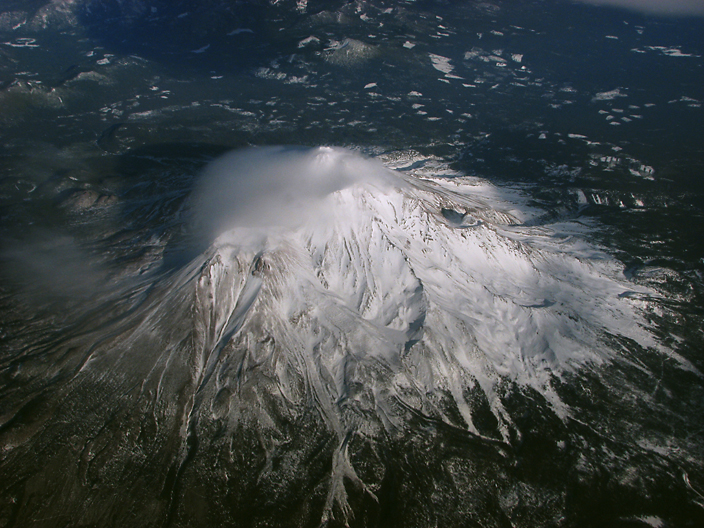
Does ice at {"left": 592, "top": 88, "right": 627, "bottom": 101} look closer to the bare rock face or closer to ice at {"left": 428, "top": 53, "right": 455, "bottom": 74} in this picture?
ice at {"left": 428, "top": 53, "right": 455, "bottom": 74}

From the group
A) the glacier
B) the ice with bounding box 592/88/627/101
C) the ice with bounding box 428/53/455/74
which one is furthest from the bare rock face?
the ice with bounding box 592/88/627/101

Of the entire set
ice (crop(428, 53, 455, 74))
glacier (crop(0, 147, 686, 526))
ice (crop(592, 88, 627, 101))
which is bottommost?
glacier (crop(0, 147, 686, 526))

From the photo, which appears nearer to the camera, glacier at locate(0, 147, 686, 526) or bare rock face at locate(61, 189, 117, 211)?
glacier at locate(0, 147, 686, 526)

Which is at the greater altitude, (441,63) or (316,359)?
(441,63)

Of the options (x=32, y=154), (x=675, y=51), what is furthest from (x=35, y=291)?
(x=675, y=51)


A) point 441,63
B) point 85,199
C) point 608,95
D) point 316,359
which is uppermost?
A: point 441,63

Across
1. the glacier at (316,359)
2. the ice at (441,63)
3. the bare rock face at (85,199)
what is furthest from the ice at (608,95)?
the bare rock face at (85,199)

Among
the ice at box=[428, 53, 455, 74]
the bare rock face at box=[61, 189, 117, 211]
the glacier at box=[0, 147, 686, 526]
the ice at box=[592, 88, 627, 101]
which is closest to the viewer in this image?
the glacier at box=[0, 147, 686, 526]

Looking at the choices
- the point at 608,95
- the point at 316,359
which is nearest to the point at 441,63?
the point at 608,95

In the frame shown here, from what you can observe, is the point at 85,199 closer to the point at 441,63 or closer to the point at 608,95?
the point at 441,63

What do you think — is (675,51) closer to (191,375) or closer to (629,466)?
(629,466)

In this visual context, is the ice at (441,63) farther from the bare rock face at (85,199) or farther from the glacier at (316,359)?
the bare rock face at (85,199)
